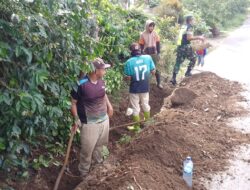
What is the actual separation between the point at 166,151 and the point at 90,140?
53.0 inches

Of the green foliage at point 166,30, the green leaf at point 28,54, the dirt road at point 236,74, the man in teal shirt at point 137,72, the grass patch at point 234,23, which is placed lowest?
the grass patch at point 234,23

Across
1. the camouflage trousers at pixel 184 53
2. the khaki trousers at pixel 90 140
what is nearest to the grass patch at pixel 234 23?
the camouflage trousers at pixel 184 53

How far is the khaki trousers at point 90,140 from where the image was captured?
5.88 metres

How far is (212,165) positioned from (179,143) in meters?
0.71

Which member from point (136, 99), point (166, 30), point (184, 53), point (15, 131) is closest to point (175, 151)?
point (136, 99)

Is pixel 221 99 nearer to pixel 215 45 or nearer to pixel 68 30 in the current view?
pixel 68 30

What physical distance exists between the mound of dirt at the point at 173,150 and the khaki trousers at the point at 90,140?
22cm

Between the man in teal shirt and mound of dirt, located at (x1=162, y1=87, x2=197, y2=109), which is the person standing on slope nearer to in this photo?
mound of dirt, located at (x1=162, y1=87, x2=197, y2=109)

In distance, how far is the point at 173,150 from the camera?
6.48 metres

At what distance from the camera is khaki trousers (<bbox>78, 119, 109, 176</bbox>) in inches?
231

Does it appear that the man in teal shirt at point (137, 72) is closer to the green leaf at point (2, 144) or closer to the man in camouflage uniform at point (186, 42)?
the man in camouflage uniform at point (186, 42)

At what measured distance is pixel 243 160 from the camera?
6613mm

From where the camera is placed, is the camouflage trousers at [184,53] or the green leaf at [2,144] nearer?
the green leaf at [2,144]

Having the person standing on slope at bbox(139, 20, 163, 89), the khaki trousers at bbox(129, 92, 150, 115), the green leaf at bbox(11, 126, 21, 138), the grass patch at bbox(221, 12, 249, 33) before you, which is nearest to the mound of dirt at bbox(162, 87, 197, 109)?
the person standing on slope at bbox(139, 20, 163, 89)
